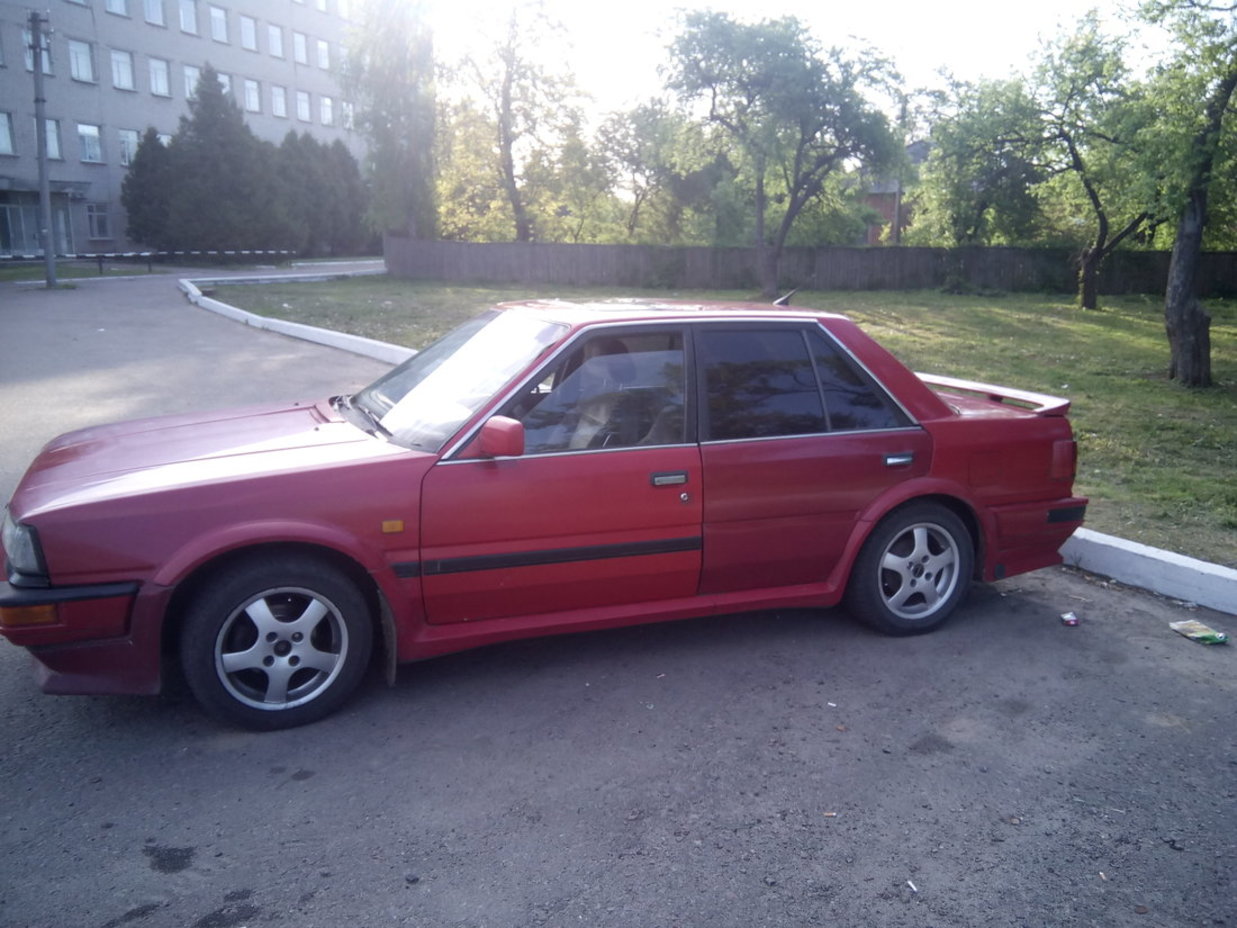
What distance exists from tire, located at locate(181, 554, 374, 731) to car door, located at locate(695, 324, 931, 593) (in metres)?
1.59

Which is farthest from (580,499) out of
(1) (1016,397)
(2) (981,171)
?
(2) (981,171)

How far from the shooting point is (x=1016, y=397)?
5.77 m

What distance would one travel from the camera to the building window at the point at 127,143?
5025cm

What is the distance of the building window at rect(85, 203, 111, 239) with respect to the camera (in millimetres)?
49094

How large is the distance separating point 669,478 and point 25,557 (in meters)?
2.50

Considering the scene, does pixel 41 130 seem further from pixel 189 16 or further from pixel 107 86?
pixel 189 16

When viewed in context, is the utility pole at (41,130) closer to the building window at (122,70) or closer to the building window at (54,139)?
the building window at (54,139)

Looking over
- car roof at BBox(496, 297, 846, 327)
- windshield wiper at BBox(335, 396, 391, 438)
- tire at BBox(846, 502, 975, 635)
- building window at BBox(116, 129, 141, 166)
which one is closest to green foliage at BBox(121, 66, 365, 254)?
building window at BBox(116, 129, 141, 166)

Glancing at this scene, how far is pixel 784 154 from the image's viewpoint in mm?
30656

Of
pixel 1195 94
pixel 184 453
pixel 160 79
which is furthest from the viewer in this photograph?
pixel 160 79

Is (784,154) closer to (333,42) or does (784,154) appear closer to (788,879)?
(788,879)

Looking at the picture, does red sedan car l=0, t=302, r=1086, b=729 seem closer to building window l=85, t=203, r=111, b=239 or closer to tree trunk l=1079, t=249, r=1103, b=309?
tree trunk l=1079, t=249, r=1103, b=309

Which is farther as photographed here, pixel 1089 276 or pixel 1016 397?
pixel 1089 276

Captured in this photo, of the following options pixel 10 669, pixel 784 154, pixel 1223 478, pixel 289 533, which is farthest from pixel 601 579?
pixel 784 154
